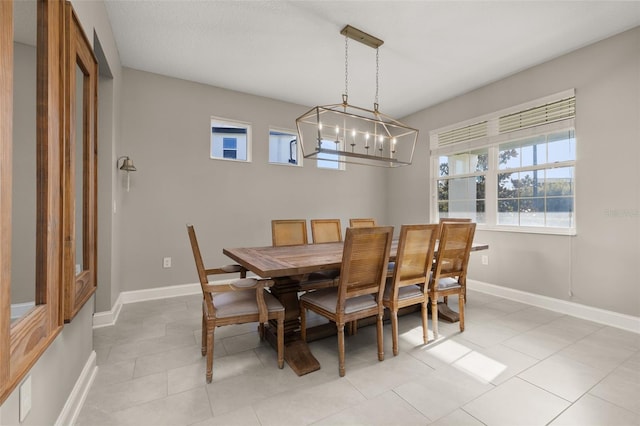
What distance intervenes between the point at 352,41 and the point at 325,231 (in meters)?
2.11

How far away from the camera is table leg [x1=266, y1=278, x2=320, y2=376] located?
7.03 feet

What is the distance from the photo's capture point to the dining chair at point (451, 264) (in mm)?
2512

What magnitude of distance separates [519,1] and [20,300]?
3697 mm

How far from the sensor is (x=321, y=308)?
2.11 metres

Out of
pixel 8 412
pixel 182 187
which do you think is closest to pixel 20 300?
pixel 8 412

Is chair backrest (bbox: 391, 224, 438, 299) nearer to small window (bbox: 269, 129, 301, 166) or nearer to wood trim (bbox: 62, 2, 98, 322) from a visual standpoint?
wood trim (bbox: 62, 2, 98, 322)

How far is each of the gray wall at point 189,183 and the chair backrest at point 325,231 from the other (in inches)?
42.5

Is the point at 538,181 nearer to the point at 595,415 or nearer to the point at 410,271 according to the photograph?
the point at 410,271

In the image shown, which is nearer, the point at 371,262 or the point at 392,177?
the point at 371,262

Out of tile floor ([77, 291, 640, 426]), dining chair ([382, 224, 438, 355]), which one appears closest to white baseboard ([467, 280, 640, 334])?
tile floor ([77, 291, 640, 426])

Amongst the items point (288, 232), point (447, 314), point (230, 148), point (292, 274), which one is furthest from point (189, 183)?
point (447, 314)

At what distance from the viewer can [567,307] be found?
3.17 m

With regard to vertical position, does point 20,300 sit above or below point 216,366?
above

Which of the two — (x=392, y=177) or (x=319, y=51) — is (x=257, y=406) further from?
(x=392, y=177)
